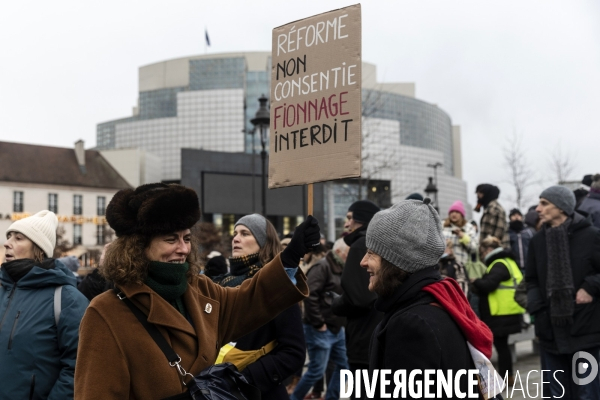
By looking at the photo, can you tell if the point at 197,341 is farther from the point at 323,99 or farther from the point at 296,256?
the point at 323,99

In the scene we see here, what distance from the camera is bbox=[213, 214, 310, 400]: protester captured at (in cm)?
400

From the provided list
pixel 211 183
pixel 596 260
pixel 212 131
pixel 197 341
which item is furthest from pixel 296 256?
pixel 212 131

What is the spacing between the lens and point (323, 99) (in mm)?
3656

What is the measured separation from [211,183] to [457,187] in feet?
191

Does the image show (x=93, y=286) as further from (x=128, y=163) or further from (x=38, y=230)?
(x=128, y=163)

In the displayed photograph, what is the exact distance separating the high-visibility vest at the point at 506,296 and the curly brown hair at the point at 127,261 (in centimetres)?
608

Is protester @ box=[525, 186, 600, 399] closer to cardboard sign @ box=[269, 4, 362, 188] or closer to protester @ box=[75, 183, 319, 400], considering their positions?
cardboard sign @ box=[269, 4, 362, 188]

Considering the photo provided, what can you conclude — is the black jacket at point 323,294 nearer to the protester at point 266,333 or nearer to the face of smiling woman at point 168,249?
the protester at point 266,333

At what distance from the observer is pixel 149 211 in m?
2.88

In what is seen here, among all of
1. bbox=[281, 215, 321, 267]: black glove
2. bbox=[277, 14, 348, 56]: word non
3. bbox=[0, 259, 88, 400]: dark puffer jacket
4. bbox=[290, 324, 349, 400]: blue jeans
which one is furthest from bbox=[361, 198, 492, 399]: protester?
bbox=[290, 324, 349, 400]: blue jeans

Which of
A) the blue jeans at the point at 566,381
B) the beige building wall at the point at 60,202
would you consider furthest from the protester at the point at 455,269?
the beige building wall at the point at 60,202

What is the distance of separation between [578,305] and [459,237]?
3.37 metres

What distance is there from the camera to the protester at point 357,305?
17.3 feet

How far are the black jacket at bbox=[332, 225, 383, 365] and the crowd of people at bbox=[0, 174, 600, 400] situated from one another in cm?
1
